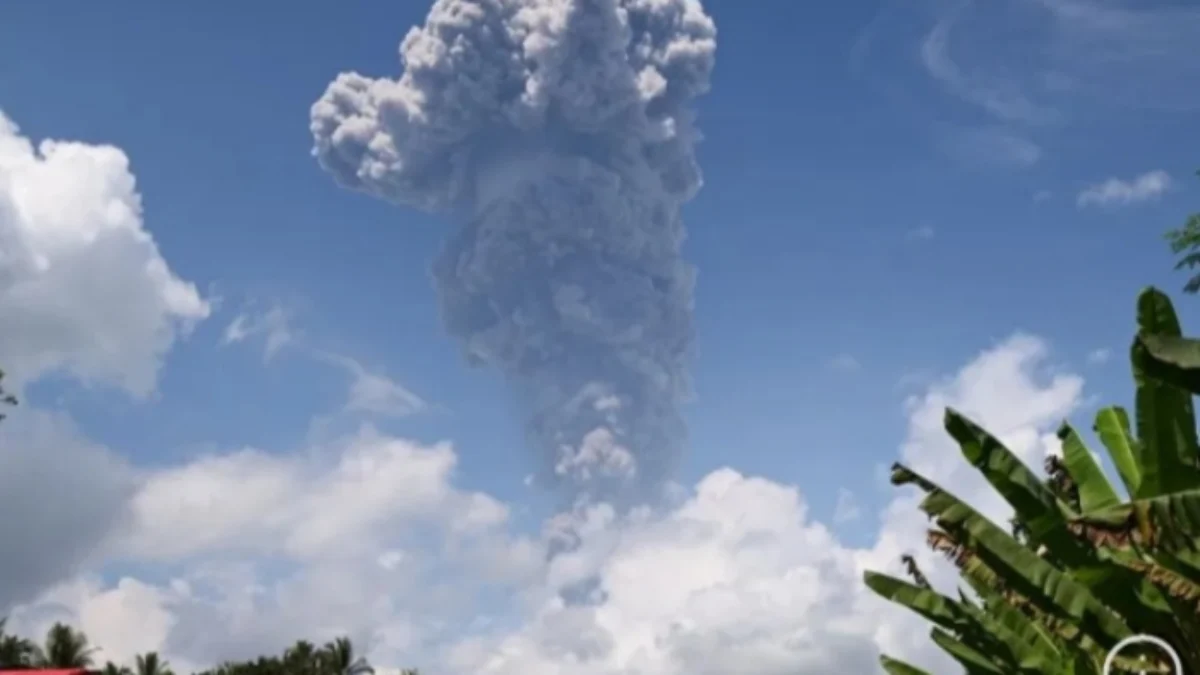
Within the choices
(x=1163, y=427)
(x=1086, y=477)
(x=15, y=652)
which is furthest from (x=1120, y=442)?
(x=15, y=652)

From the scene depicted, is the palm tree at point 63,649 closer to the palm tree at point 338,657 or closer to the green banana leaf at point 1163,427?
the palm tree at point 338,657

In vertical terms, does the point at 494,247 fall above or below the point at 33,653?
above

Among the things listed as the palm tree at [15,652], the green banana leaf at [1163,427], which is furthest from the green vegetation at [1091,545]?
the palm tree at [15,652]

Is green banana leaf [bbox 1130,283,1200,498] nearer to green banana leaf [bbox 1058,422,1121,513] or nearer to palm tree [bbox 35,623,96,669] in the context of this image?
green banana leaf [bbox 1058,422,1121,513]

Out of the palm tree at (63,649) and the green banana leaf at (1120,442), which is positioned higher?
the palm tree at (63,649)

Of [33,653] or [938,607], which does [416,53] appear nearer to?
[33,653]

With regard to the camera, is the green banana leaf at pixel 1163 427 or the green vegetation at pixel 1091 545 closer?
the green vegetation at pixel 1091 545

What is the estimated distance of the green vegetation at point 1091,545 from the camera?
11.1 meters

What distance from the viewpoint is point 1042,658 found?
13.9 meters

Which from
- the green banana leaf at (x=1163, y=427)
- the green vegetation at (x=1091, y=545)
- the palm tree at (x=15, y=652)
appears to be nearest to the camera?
the green vegetation at (x=1091, y=545)

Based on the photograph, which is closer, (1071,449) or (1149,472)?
(1149,472)

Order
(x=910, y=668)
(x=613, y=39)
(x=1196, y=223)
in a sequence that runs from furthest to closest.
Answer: (x=613, y=39) → (x=1196, y=223) → (x=910, y=668)

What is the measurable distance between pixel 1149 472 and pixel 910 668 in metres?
4.97

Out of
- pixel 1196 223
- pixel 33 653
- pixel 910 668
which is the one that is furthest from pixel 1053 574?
pixel 33 653
